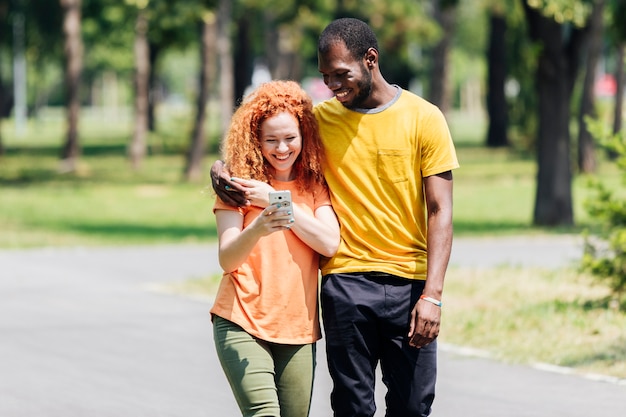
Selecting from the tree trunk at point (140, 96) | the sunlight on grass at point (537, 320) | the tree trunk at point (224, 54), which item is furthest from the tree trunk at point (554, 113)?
the tree trunk at point (140, 96)

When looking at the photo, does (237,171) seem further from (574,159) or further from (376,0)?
(376,0)

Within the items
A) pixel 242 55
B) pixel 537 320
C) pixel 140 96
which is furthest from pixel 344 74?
pixel 242 55

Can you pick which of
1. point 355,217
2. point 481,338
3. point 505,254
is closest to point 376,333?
point 355,217

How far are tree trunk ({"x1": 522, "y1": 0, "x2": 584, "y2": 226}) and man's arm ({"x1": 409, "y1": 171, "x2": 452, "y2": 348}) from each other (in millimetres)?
13281

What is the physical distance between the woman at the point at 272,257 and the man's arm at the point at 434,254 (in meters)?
0.32

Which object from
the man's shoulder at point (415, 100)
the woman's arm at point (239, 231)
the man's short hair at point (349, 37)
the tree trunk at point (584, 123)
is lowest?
the tree trunk at point (584, 123)

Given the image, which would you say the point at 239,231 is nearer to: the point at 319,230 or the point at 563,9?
the point at 319,230

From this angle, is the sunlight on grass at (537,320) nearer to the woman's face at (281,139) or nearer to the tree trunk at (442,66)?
the woman's face at (281,139)

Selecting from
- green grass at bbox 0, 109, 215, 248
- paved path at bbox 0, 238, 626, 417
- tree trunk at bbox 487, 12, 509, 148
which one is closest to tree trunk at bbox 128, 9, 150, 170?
green grass at bbox 0, 109, 215, 248

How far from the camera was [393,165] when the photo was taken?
4367mm

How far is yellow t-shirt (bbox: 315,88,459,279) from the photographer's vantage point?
14.3ft

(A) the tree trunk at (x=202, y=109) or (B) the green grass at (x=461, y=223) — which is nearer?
(B) the green grass at (x=461, y=223)

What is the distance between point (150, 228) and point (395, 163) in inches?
575

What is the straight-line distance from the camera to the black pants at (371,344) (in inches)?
173
